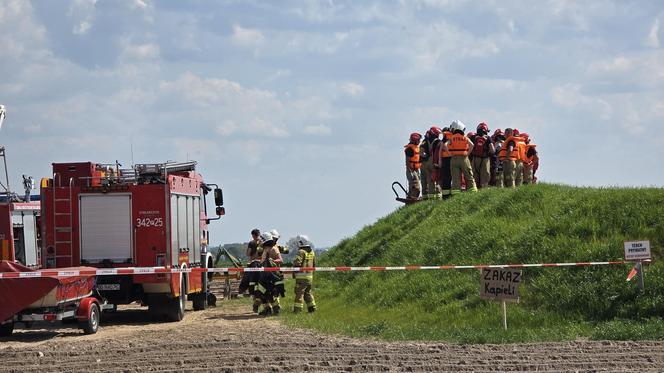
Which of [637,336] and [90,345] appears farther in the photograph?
[90,345]

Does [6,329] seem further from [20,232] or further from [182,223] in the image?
[20,232]

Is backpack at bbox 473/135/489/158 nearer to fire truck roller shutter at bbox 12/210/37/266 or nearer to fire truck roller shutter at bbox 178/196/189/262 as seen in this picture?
fire truck roller shutter at bbox 178/196/189/262

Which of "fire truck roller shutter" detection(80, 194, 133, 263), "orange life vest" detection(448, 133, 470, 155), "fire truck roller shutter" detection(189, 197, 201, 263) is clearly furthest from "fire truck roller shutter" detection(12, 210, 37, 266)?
"orange life vest" detection(448, 133, 470, 155)

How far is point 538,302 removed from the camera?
17609mm

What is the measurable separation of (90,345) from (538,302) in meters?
7.43

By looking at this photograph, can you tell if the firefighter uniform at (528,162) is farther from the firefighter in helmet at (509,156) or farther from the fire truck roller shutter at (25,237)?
the fire truck roller shutter at (25,237)

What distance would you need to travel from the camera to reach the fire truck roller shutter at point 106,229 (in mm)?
21219

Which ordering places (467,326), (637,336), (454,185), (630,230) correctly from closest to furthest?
(637,336), (467,326), (630,230), (454,185)

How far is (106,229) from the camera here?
69.8ft

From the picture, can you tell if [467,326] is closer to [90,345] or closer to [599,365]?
[599,365]

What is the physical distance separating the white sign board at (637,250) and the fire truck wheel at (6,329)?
10.7 m

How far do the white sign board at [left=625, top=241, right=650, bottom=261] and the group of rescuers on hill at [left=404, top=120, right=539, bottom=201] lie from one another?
393 inches

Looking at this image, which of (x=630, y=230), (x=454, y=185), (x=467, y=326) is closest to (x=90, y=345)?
(x=467, y=326)

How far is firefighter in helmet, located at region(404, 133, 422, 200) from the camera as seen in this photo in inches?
1174
